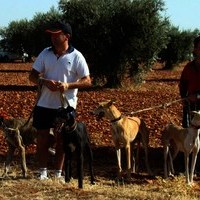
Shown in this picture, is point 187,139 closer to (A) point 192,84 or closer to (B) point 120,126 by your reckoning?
(A) point 192,84

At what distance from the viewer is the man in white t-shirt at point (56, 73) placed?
7.10 metres

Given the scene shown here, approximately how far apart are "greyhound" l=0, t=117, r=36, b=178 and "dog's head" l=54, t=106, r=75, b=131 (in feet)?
4.75

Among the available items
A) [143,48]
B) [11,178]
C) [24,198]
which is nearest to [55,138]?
[11,178]

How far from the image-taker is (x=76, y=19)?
88.0ft

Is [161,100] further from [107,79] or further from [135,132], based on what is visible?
[135,132]

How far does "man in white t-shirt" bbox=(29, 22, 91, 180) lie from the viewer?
7.10 m

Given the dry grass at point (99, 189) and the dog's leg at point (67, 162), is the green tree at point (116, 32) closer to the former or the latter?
the dry grass at point (99, 189)

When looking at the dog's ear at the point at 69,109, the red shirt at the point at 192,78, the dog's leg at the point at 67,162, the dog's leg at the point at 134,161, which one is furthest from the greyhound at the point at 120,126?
the dog's ear at the point at 69,109

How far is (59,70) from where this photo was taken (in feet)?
23.8

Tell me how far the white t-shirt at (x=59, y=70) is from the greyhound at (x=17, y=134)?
3.22ft

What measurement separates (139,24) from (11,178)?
64.2ft

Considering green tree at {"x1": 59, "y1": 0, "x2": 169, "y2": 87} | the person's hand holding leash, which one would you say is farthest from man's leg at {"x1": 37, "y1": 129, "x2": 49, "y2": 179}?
green tree at {"x1": 59, "y1": 0, "x2": 169, "y2": 87}

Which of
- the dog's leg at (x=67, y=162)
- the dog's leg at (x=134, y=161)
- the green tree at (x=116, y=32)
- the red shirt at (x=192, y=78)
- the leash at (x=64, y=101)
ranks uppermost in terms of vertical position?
the green tree at (x=116, y=32)

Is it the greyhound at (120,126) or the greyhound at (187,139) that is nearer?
the greyhound at (187,139)
